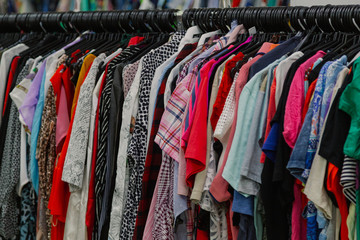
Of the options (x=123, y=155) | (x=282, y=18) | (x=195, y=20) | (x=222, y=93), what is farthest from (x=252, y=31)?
(x=123, y=155)

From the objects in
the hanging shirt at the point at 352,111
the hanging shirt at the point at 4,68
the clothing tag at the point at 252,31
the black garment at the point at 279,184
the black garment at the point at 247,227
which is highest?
the clothing tag at the point at 252,31

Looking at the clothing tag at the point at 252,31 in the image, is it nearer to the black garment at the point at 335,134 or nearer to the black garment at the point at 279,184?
the black garment at the point at 279,184

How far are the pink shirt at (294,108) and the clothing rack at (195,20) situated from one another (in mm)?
290

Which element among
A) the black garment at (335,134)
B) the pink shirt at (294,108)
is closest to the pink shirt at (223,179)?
the pink shirt at (294,108)

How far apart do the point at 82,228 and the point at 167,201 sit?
1.28 ft

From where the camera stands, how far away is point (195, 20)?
2086 mm

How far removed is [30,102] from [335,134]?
1.20 m

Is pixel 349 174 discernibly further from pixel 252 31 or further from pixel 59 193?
pixel 59 193

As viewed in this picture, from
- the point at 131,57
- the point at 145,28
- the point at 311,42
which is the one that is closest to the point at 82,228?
the point at 131,57

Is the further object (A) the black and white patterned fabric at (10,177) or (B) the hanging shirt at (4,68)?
(B) the hanging shirt at (4,68)

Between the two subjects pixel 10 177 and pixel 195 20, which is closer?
pixel 195 20

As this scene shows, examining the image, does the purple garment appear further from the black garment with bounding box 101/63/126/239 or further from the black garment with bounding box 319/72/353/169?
the black garment with bounding box 319/72/353/169

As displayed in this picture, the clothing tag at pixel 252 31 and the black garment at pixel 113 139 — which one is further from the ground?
the clothing tag at pixel 252 31

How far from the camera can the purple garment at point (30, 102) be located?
2.16 metres
